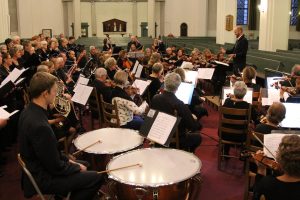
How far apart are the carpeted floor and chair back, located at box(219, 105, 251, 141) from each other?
1.99ft

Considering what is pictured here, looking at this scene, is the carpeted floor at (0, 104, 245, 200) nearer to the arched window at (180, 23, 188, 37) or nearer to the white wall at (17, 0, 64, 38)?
the white wall at (17, 0, 64, 38)

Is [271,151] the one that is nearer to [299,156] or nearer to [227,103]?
[299,156]

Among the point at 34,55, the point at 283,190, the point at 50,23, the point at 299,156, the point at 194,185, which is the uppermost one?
the point at 50,23

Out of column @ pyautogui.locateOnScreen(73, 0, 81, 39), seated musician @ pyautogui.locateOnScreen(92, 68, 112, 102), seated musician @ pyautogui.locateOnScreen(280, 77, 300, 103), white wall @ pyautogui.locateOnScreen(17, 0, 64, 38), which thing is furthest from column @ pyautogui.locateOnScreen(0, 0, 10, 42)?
seated musician @ pyautogui.locateOnScreen(280, 77, 300, 103)

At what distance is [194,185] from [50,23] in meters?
21.5

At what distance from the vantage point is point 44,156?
312 cm

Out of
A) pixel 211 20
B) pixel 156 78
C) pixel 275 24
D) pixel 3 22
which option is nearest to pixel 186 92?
pixel 156 78

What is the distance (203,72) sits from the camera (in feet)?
26.4

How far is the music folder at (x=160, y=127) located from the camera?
12.1ft

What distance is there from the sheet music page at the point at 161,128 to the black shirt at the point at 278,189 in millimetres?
1208

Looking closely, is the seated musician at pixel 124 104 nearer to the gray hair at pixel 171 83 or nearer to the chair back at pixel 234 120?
the gray hair at pixel 171 83

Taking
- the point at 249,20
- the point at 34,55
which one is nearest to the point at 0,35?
the point at 34,55

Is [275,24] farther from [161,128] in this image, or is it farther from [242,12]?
[242,12]

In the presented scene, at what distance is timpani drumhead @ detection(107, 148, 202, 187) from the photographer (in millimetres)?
3090
